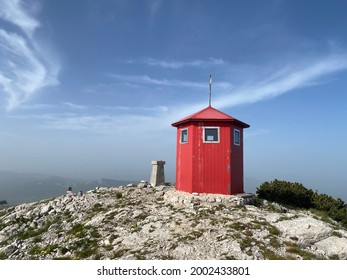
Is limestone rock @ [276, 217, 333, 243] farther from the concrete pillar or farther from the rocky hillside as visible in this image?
the concrete pillar

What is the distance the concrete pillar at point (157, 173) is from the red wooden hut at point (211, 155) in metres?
5.78

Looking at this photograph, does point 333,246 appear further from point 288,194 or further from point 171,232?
point 288,194

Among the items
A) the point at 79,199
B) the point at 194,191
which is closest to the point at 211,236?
the point at 194,191

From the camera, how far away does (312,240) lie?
12008 millimetres

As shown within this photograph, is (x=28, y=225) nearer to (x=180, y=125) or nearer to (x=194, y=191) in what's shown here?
(x=194, y=191)

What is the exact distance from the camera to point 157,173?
81.4ft

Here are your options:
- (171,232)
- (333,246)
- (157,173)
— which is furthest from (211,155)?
(333,246)

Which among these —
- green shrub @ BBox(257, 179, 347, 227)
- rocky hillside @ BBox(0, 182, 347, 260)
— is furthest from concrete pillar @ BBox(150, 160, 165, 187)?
green shrub @ BBox(257, 179, 347, 227)

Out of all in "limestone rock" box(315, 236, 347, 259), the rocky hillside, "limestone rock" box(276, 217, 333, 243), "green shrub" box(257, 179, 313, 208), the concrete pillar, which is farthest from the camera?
the concrete pillar

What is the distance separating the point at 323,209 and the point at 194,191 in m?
11.5

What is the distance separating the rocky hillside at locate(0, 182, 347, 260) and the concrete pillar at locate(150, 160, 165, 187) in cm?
546

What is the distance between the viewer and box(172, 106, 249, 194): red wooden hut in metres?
18.2

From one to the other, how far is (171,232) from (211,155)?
24.2 feet
